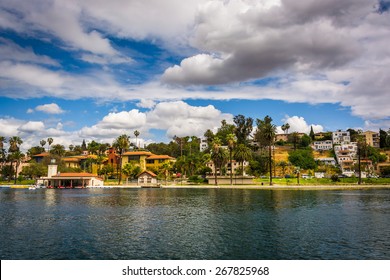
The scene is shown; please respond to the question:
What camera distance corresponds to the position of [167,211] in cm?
5488

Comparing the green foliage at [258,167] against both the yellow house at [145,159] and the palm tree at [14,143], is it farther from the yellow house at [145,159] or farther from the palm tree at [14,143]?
the palm tree at [14,143]

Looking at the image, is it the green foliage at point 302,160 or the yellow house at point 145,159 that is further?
the yellow house at point 145,159

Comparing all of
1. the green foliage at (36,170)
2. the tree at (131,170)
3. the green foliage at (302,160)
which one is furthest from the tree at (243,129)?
the green foliage at (36,170)

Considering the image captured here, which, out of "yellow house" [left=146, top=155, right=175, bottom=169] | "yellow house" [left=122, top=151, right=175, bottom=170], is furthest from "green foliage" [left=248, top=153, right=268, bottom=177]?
"yellow house" [left=122, top=151, right=175, bottom=170]

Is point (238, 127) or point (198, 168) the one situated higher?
point (238, 127)

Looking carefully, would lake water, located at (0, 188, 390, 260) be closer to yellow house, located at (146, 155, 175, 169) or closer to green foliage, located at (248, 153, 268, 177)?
green foliage, located at (248, 153, 268, 177)

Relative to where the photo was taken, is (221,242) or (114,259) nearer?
(114,259)

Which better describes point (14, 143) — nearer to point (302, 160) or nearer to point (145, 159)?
point (145, 159)

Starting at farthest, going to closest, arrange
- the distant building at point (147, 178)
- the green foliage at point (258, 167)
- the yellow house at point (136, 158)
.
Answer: the yellow house at point (136, 158) < the green foliage at point (258, 167) < the distant building at point (147, 178)

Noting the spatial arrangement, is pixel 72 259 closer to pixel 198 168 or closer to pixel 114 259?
pixel 114 259

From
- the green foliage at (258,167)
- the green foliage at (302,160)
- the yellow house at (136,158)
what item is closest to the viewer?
the green foliage at (258,167)

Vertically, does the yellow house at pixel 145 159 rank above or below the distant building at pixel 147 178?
above

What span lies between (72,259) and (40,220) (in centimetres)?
2239
